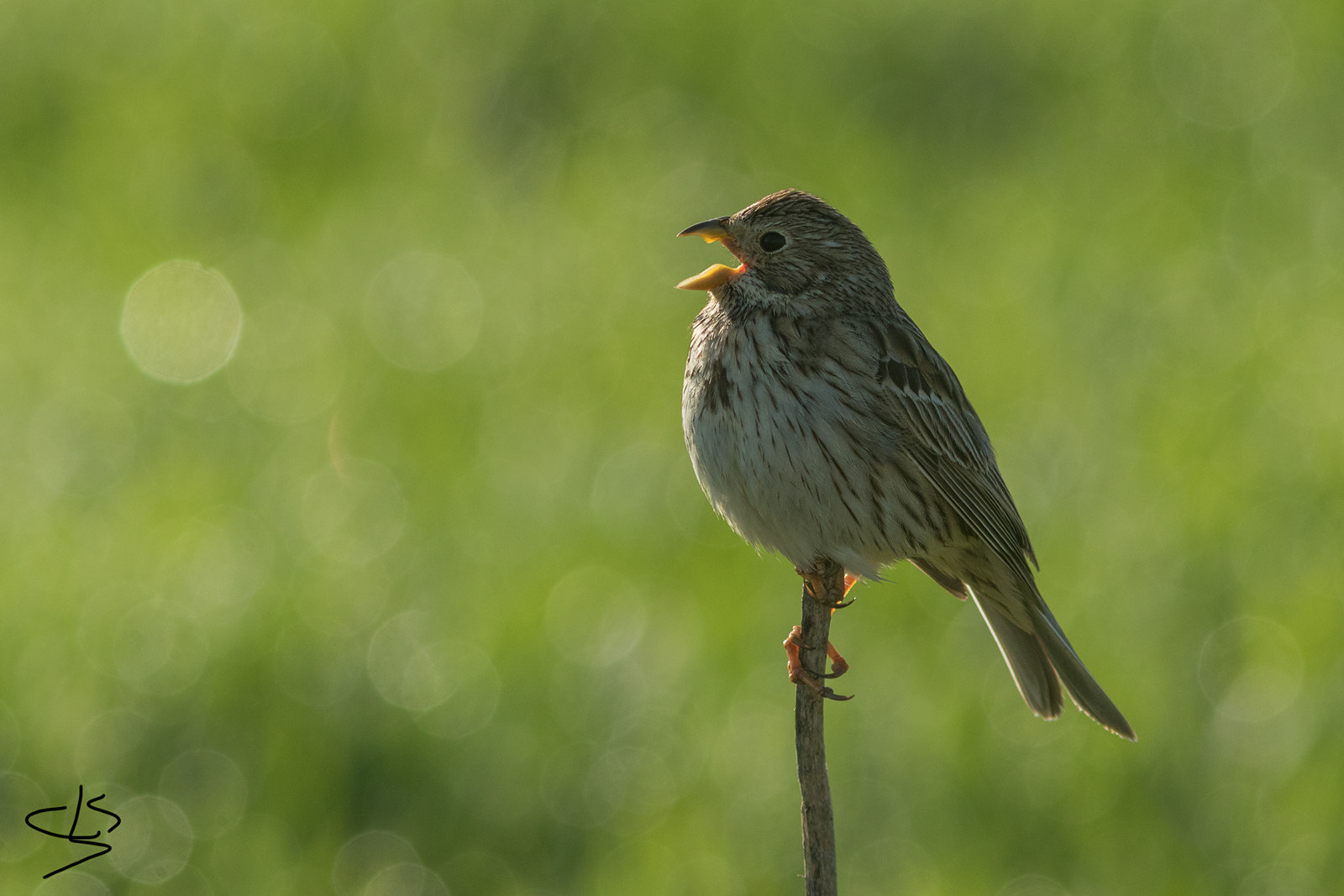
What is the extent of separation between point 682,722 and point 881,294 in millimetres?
1926

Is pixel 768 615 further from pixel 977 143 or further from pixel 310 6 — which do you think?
pixel 310 6

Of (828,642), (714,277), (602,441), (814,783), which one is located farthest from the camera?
(602,441)

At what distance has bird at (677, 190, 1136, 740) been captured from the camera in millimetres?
4840

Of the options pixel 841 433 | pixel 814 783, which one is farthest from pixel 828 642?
pixel 814 783

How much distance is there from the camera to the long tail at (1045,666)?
17.3ft

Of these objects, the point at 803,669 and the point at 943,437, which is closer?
the point at 803,669

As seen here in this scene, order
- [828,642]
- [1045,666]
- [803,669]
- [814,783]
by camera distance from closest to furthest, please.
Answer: [814,783], [803,669], [828,642], [1045,666]

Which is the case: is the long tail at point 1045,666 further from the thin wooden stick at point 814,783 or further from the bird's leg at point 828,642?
the thin wooden stick at point 814,783

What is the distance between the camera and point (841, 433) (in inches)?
193

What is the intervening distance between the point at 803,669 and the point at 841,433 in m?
0.88

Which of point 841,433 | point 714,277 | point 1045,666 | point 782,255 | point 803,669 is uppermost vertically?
point 782,255

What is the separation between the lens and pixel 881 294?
5.37 meters
